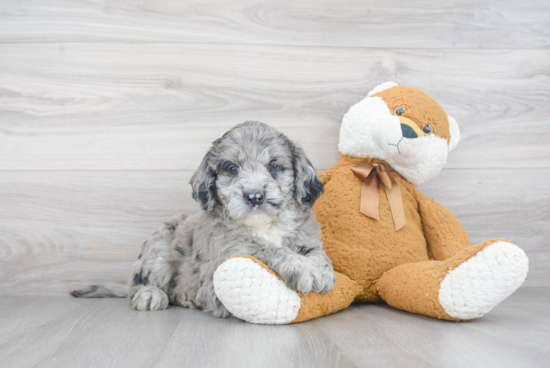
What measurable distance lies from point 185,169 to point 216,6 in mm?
827

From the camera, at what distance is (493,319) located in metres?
1.50

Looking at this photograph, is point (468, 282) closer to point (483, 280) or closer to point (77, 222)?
point (483, 280)

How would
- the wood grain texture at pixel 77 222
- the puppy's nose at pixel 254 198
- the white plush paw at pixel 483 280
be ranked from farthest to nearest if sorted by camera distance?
the wood grain texture at pixel 77 222
the puppy's nose at pixel 254 198
the white plush paw at pixel 483 280

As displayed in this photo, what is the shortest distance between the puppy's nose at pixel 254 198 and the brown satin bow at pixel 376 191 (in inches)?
18.8

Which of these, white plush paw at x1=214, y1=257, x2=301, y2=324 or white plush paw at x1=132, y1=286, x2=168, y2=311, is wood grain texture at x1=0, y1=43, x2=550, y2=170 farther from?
white plush paw at x1=214, y1=257, x2=301, y2=324

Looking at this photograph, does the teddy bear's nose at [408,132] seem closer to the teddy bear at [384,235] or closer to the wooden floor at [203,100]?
the teddy bear at [384,235]

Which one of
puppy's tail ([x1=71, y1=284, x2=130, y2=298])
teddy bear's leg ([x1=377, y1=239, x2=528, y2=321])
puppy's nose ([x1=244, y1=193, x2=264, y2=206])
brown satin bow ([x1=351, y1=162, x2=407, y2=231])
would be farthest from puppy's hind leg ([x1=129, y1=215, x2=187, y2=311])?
teddy bear's leg ([x1=377, y1=239, x2=528, y2=321])

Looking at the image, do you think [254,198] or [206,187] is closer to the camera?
[254,198]

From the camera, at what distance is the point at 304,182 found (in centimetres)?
164

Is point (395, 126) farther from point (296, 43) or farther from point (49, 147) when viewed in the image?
point (49, 147)

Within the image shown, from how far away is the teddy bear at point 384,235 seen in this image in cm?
139

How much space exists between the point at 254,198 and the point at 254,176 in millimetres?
104

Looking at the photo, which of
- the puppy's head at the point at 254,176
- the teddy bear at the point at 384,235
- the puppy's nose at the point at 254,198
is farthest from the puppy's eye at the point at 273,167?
the teddy bear at the point at 384,235

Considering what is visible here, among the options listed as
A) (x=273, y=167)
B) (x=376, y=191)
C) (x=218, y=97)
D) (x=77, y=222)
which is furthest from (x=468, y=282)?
(x=77, y=222)
